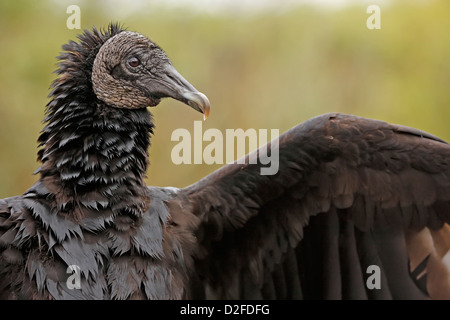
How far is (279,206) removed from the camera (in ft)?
15.5

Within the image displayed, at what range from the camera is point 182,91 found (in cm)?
491

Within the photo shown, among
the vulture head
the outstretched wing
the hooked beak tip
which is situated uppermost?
the vulture head

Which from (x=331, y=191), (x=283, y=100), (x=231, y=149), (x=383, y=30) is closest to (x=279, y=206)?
(x=331, y=191)

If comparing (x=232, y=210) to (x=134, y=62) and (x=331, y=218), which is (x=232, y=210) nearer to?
(x=331, y=218)

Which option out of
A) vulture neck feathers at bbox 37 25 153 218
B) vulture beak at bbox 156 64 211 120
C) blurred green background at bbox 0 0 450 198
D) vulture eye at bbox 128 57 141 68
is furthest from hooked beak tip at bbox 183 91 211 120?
blurred green background at bbox 0 0 450 198

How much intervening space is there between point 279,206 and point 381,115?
30.2 ft

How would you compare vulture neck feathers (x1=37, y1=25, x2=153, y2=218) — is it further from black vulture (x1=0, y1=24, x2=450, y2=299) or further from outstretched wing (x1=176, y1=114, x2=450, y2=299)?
outstretched wing (x1=176, y1=114, x2=450, y2=299)

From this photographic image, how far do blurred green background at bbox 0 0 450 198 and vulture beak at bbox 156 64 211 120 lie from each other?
7189 mm

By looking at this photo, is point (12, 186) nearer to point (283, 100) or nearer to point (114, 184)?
point (283, 100)

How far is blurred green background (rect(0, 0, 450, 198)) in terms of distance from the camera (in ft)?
42.5

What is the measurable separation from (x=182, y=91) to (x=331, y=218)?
1260 millimetres

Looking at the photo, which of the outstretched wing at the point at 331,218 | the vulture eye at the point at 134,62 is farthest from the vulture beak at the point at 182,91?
the outstretched wing at the point at 331,218

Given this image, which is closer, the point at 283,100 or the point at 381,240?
the point at 381,240

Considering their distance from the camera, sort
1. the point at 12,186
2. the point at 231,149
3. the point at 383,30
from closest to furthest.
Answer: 1. the point at 231,149
2. the point at 12,186
3. the point at 383,30
